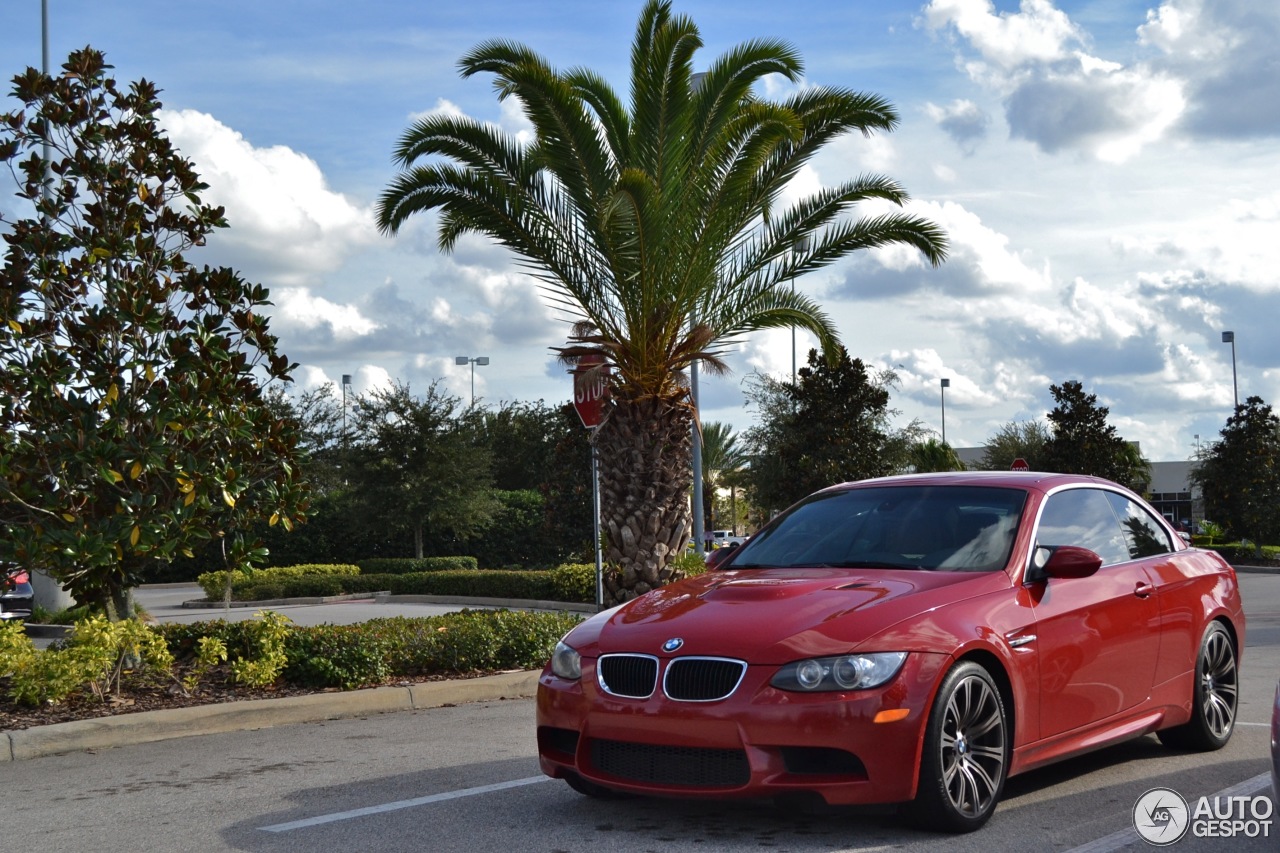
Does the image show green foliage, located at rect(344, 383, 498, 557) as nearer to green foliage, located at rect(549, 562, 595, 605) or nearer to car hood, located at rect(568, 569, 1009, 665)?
green foliage, located at rect(549, 562, 595, 605)

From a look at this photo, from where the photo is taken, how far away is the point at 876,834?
5.44 metres

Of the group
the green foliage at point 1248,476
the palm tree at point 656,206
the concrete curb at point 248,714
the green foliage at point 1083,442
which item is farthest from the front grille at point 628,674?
the green foliage at point 1248,476

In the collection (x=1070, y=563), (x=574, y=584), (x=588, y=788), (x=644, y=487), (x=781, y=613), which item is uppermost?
(x=644, y=487)

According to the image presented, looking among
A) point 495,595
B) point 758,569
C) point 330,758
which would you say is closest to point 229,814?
point 330,758

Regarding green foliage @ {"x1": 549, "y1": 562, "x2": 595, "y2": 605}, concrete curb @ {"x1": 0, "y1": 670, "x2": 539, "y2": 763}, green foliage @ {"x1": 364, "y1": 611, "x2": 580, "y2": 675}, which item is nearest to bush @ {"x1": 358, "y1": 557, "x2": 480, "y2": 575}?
green foliage @ {"x1": 549, "y1": 562, "x2": 595, "y2": 605}

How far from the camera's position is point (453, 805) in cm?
631

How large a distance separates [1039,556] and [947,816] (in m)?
1.49

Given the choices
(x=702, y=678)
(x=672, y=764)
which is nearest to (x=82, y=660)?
(x=672, y=764)

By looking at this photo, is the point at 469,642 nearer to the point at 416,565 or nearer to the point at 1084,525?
the point at 1084,525

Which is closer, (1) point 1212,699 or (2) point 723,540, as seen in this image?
(1) point 1212,699

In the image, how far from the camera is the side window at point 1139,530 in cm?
723

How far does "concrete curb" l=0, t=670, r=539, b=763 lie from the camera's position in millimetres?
8297

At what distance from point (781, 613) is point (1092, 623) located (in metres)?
1.75

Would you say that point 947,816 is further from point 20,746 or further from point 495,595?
point 495,595
